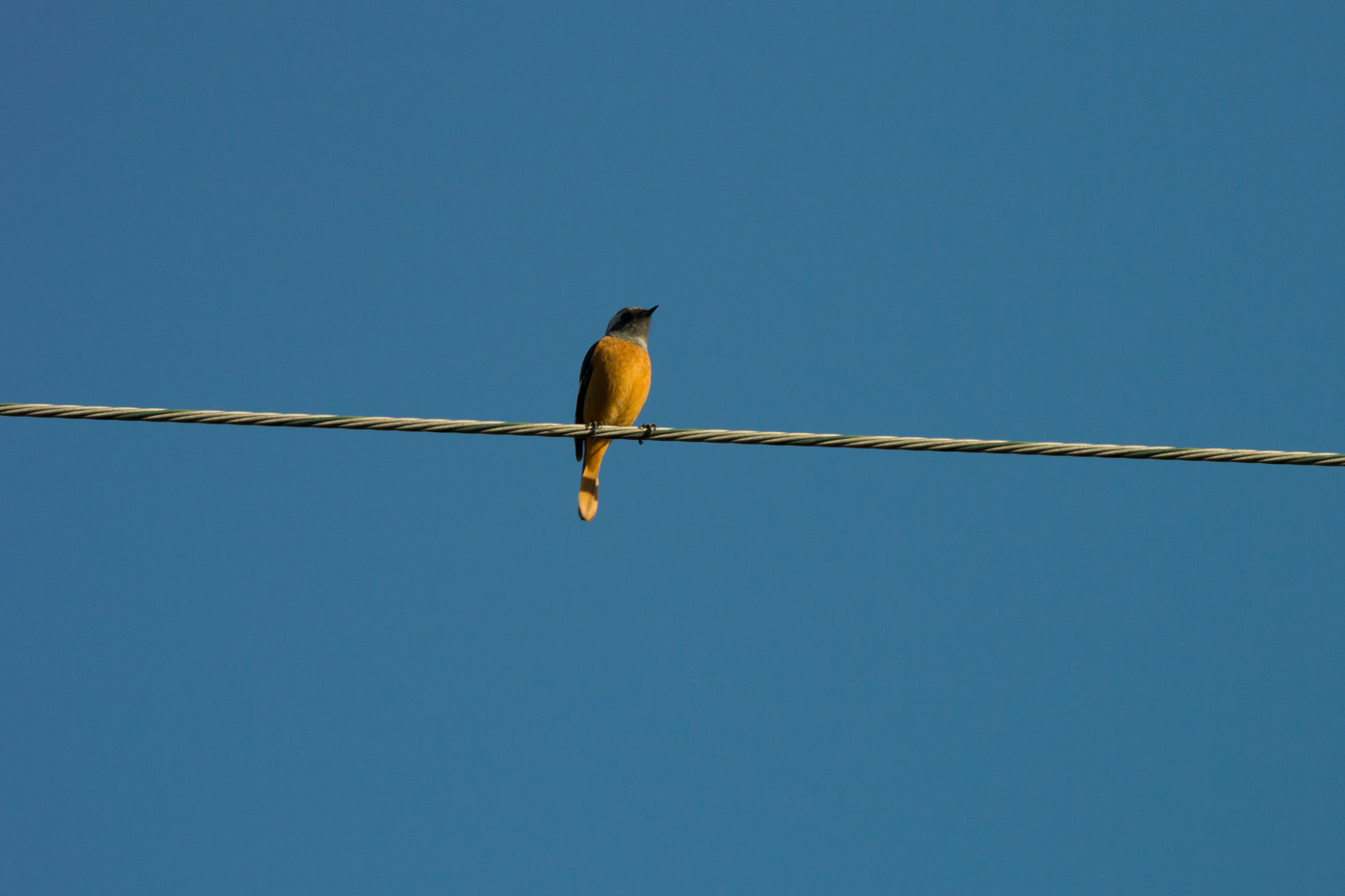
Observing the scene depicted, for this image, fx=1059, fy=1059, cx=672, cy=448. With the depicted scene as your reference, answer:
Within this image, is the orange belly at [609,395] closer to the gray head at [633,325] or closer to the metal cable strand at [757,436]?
the gray head at [633,325]

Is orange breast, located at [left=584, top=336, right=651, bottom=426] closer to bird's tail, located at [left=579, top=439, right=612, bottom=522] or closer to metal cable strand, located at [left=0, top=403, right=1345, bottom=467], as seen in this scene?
bird's tail, located at [left=579, top=439, right=612, bottom=522]

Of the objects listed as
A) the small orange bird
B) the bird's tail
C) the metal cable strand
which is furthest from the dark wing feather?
the metal cable strand

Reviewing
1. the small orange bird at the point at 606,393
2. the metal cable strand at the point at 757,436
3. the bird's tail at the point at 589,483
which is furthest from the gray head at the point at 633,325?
the metal cable strand at the point at 757,436

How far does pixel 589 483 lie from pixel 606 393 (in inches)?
28.6

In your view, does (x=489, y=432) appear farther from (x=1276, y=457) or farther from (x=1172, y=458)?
(x=1276, y=457)

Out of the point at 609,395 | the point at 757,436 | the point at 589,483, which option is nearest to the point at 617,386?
the point at 609,395

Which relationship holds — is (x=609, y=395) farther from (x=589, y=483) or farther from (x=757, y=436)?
(x=757, y=436)

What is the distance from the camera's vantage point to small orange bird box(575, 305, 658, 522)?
26.8 ft

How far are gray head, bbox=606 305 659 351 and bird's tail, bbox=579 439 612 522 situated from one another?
44.3 inches

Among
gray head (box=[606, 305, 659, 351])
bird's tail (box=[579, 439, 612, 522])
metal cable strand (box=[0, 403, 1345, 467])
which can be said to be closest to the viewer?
metal cable strand (box=[0, 403, 1345, 467])

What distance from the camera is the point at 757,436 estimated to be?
470cm

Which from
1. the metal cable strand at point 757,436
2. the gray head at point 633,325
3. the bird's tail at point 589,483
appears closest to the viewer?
the metal cable strand at point 757,436

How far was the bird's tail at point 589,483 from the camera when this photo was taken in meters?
8.16

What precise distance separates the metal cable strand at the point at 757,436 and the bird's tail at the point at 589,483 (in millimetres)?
3401
